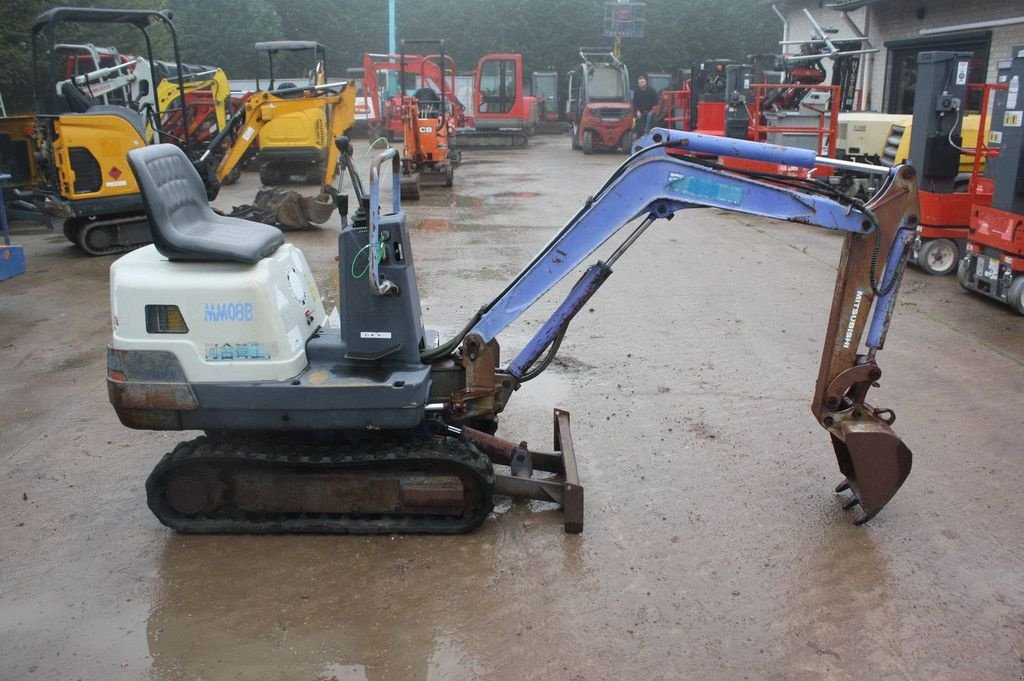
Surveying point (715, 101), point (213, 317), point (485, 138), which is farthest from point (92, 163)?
point (485, 138)

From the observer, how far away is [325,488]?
14.6 feet

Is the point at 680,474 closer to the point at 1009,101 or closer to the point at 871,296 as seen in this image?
the point at 871,296

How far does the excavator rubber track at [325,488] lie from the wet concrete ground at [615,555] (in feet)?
0.31

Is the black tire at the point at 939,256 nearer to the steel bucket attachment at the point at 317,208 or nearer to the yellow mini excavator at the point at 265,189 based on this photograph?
the yellow mini excavator at the point at 265,189

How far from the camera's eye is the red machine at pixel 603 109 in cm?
2478

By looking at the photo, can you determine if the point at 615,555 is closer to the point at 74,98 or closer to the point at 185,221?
the point at 185,221

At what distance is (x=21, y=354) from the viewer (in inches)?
291

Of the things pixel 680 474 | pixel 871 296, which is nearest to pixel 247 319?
pixel 680 474

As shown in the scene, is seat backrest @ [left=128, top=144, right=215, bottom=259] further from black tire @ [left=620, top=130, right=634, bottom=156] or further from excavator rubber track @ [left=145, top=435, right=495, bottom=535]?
black tire @ [left=620, top=130, right=634, bottom=156]

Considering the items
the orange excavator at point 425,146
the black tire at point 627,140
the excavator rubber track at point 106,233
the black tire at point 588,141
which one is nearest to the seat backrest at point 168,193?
the excavator rubber track at point 106,233

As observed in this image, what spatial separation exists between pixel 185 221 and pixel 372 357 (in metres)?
1.15

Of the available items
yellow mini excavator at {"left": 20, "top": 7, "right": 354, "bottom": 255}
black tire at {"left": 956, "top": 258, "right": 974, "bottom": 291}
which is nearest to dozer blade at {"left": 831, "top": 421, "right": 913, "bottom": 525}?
black tire at {"left": 956, "top": 258, "right": 974, "bottom": 291}

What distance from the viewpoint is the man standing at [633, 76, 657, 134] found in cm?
2627

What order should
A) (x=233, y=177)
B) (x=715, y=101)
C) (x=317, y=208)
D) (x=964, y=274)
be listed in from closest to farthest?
(x=964, y=274)
(x=317, y=208)
(x=233, y=177)
(x=715, y=101)
